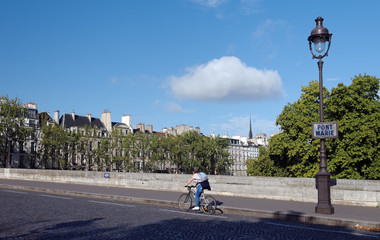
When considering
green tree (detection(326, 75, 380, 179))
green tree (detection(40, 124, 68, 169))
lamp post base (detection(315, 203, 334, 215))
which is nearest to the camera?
lamp post base (detection(315, 203, 334, 215))

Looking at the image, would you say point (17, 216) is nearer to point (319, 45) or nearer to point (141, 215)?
point (141, 215)

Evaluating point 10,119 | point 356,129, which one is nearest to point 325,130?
point 356,129

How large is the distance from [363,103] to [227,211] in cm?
2938

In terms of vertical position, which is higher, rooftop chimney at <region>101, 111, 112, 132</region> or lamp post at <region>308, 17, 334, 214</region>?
rooftop chimney at <region>101, 111, 112, 132</region>

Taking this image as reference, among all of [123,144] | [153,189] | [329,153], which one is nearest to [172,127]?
[123,144]

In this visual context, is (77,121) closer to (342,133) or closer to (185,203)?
(342,133)

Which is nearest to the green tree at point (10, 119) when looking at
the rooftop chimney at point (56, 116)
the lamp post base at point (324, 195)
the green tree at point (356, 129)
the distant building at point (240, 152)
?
the rooftop chimney at point (56, 116)

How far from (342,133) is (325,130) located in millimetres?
28651

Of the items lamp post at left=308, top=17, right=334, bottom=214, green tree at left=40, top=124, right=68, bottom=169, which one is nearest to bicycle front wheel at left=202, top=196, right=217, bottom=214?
lamp post at left=308, top=17, right=334, bottom=214

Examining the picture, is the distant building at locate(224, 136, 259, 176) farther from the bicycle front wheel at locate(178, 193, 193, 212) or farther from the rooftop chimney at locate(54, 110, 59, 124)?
the bicycle front wheel at locate(178, 193, 193, 212)

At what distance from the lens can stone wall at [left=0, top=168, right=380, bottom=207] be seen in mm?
15203

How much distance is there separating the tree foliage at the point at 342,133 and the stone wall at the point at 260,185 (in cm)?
2087

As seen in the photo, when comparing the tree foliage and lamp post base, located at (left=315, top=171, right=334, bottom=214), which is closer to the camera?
lamp post base, located at (left=315, top=171, right=334, bottom=214)

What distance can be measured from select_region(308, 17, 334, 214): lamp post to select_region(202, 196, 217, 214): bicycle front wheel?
3.24 meters
